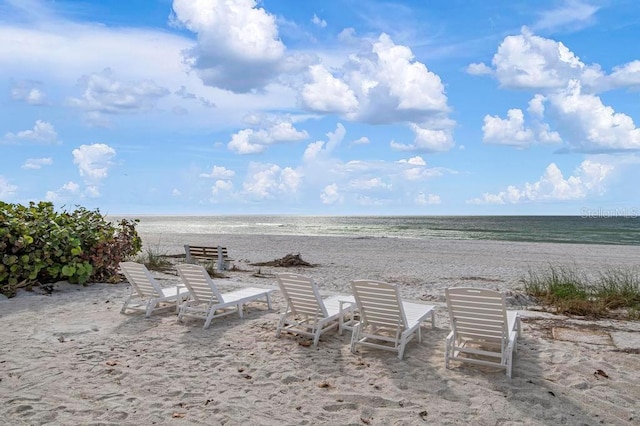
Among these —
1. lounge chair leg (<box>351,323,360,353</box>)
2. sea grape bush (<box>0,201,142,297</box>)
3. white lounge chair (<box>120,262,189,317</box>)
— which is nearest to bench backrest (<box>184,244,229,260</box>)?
sea grape bush (<box>0,201,142,297</box>)

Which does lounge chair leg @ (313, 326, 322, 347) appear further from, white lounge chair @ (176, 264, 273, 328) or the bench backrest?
the bench backrest

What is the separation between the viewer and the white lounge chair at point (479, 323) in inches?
195

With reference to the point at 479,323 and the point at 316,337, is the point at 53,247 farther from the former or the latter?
the point at 479,323

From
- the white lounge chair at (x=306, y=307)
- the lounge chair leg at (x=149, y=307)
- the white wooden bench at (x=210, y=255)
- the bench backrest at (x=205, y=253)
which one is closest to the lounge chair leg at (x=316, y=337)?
the white lounge chair at (x=306, y=307)

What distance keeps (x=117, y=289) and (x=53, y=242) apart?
1.45m

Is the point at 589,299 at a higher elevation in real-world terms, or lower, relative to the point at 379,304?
lower

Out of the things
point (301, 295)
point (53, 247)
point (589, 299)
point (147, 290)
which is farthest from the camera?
point (53, 247)

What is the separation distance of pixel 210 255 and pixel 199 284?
6.99 m

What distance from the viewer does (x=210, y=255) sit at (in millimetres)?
14062

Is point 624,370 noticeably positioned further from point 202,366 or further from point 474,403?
point 202,366

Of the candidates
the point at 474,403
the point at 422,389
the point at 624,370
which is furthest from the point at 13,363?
the point at 624,370

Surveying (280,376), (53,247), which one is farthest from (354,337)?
(53,247)

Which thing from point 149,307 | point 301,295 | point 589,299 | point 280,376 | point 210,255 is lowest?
point 280,376

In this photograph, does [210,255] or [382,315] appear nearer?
[382,315]
